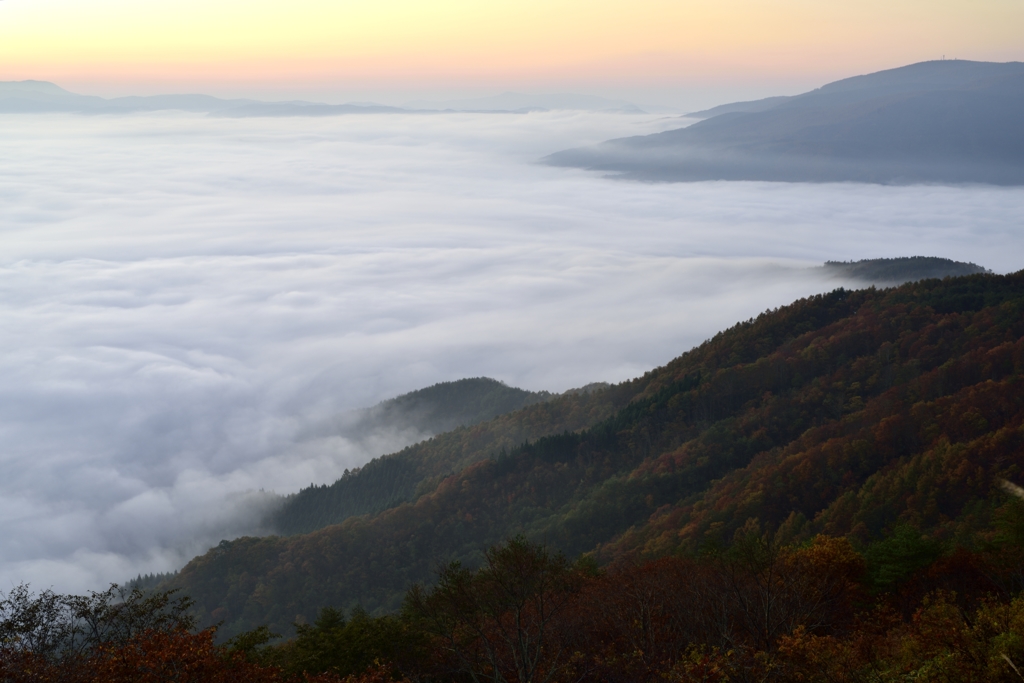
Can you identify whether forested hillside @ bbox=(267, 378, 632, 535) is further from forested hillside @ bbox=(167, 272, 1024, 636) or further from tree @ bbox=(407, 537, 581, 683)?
tree @ bbox=(407, 537, 581, 683)

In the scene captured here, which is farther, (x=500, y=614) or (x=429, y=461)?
(x=429, y=461)

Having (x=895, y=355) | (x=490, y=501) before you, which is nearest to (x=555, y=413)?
(x=490, y=501)

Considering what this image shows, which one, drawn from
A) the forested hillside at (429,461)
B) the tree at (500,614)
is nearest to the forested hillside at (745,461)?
the forested hillside at (429,461)

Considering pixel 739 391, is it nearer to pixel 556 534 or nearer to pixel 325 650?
pixel 556 534

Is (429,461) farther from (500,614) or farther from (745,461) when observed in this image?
(500,614)

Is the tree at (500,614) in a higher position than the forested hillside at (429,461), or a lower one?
higher

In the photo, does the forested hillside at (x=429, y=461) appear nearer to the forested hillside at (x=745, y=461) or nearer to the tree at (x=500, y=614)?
the forested hillside at (x=745, y=461)

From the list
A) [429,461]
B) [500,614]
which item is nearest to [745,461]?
[500,614]

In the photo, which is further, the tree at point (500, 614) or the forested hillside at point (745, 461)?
the forested hillside at point (745, 461)
